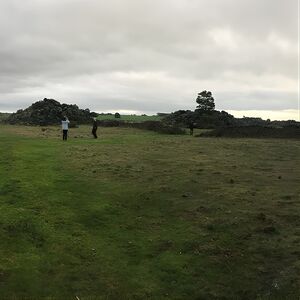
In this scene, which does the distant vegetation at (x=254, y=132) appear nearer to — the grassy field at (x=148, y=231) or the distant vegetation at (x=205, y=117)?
the distant vegetation at (x=205, y=117)

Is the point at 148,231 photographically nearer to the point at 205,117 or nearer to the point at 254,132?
the point at 254,132

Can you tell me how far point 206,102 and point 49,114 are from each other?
2549cm

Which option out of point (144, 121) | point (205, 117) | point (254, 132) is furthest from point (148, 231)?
point (144, 121)

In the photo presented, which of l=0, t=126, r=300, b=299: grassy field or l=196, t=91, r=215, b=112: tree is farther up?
Answer: l=196, t=91, r=215, b=112: tree

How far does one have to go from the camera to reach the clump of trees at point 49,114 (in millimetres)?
78694

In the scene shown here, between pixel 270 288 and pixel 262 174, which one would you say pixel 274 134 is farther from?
pixel 270 288

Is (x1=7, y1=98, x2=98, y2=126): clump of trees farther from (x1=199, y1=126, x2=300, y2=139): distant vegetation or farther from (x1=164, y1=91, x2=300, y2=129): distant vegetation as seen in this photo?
(x1=199, y1=126, x2=300, y2=139): distant vegetation

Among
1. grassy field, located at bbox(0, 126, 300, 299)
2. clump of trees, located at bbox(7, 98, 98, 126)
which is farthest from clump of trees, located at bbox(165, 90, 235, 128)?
grassy field, located at bbox(0, 126, 300, 299)

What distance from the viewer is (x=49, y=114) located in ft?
263

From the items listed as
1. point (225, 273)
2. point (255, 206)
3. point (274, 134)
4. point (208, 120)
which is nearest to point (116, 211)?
point (255, 206)

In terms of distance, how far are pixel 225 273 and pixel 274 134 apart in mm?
44678

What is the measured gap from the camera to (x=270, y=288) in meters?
12.1

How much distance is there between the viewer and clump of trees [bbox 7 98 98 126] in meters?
78.7

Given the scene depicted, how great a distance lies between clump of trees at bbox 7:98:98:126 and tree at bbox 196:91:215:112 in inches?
760
